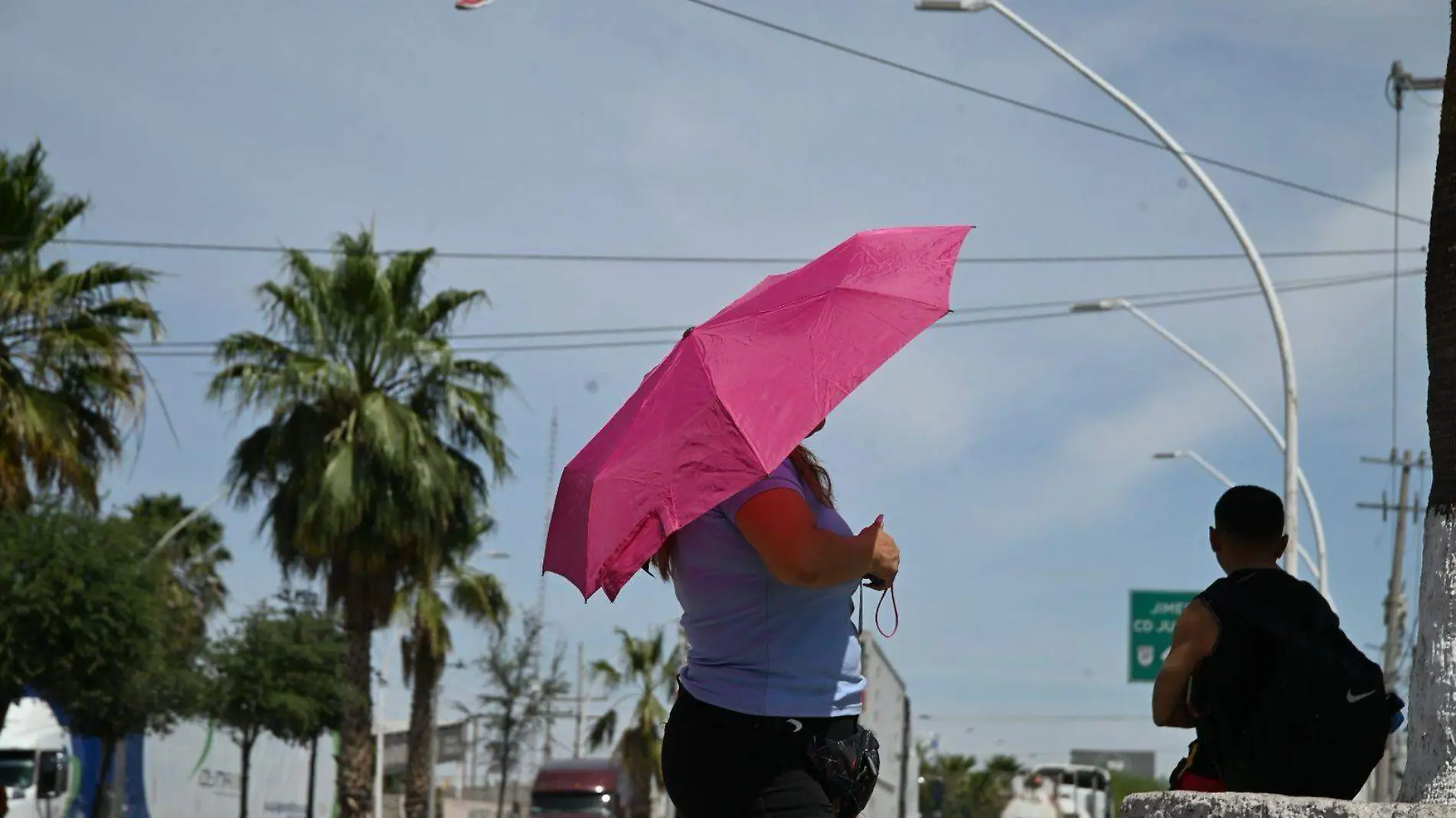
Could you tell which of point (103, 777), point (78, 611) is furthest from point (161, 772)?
point (78, 611)

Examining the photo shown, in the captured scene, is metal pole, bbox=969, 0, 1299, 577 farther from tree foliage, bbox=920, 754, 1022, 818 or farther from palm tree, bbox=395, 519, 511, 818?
tree foliage, bbox=920, 754, 1022, 818

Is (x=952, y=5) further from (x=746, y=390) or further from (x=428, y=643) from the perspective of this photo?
(x=428, y=643)

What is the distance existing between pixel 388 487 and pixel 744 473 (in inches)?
974

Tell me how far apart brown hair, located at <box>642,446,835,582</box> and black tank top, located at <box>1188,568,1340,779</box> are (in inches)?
39.5

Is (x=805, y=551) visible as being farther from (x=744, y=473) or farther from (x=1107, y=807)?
(x=1107, y=807)

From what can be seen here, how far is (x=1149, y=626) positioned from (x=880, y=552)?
31203 mm

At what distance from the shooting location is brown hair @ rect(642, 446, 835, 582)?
147 inches

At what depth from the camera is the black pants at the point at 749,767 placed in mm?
3510

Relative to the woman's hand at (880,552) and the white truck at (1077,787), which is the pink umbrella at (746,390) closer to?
the woman's hand at (880,552)

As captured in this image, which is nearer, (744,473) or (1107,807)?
(744,473)

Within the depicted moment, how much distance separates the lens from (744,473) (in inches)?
138

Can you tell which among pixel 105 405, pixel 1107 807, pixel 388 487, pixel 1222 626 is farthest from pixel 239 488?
pixel 1107 807

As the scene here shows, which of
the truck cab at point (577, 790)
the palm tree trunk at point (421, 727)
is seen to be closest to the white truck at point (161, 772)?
the palm tree trunk at point (421, 727)

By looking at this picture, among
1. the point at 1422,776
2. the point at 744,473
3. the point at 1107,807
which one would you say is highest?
the point at 744,473
